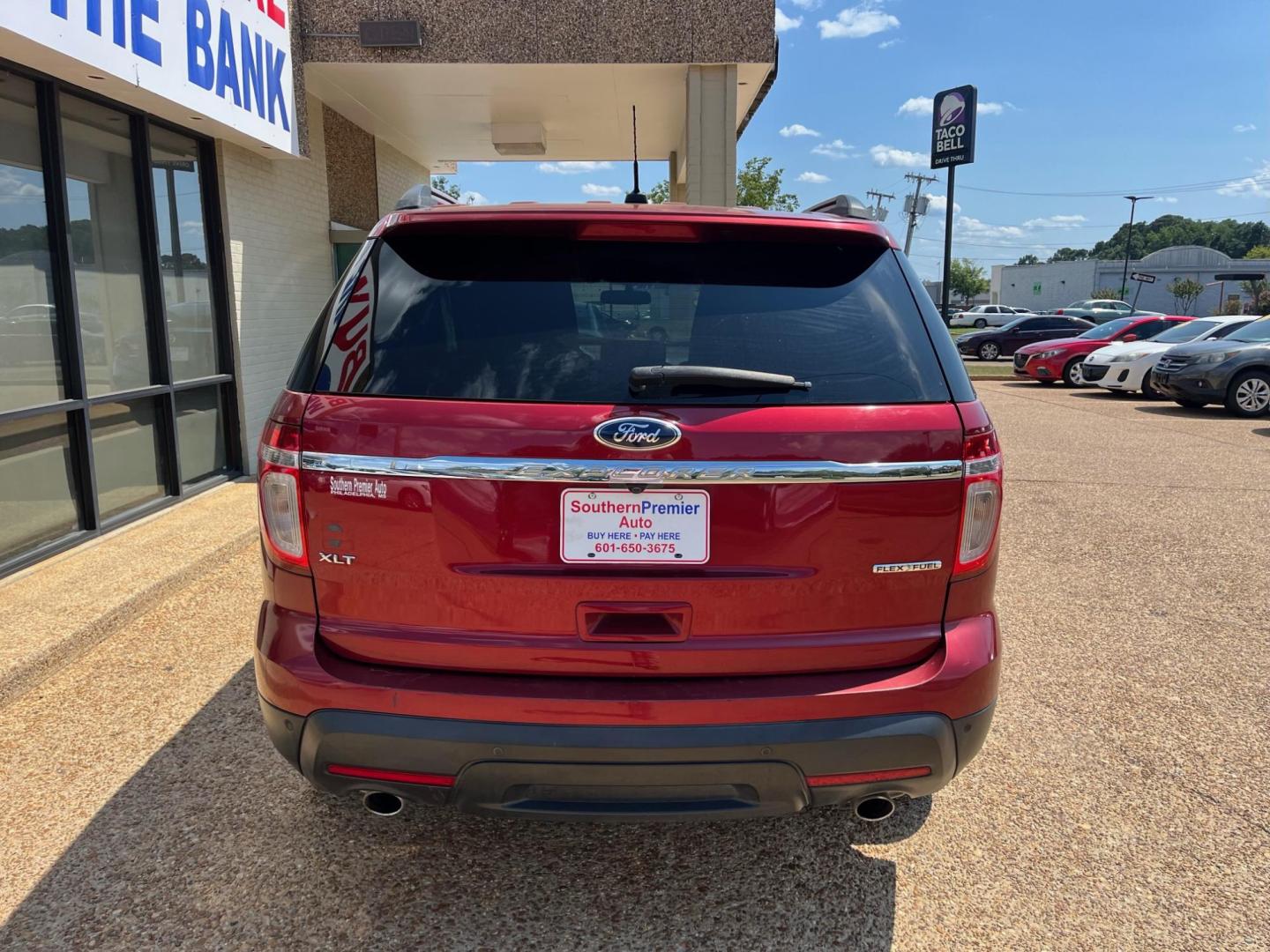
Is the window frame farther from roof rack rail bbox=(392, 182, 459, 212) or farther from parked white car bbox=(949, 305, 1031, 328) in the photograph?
parked white car bbox=(949, 305, 1031, 328)

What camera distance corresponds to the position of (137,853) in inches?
106

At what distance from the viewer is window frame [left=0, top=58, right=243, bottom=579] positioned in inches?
209

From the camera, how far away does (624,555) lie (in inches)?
81.1

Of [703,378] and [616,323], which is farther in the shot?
[616,323]

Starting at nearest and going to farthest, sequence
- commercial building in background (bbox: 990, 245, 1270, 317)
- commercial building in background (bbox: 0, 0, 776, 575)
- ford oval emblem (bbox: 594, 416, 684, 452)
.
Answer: ford oval emblem (bbox: 594, 416, 684, 452), commercial building in background (bbox: 0, 0, 776, 575), commercial building in background (bbox: 990, 245, 1270, 317)

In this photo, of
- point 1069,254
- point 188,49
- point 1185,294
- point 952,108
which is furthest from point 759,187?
point 1069,254

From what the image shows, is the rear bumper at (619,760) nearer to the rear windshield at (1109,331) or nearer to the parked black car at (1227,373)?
the parked black car at (1227,373)

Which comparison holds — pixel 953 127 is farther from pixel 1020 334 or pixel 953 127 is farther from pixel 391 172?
pixel 391 172

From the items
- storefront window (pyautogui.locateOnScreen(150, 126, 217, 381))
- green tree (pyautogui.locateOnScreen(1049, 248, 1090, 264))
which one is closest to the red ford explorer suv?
storefront window (pyautogui.locateOnScreen(150, 126, 217, 381))

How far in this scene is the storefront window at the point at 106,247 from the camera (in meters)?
5.68

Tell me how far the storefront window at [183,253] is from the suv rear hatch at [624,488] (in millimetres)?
5419

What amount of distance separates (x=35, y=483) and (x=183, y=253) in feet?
8.03

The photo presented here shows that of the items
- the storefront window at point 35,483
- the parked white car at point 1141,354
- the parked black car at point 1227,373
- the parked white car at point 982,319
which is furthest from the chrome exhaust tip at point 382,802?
the parked white car at point 982,319

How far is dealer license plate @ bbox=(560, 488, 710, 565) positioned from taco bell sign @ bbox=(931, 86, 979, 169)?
21.4 metres
